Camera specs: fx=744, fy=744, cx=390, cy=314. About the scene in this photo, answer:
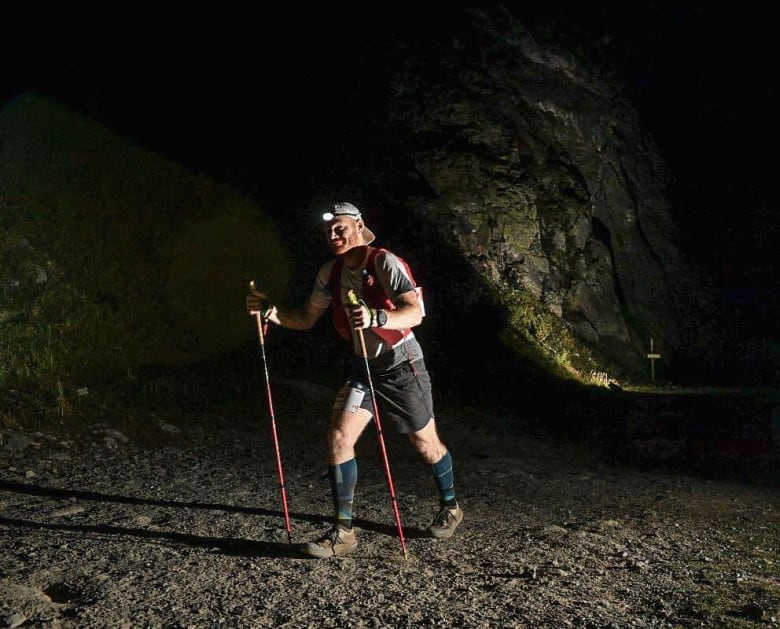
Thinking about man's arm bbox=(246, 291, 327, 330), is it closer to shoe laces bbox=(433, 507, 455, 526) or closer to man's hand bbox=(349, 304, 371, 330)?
man's hand bbox=(349, 304, 371, 330)

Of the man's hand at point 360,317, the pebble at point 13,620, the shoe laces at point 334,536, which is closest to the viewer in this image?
the pebble at point 13,620

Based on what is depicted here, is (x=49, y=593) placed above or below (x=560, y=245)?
below

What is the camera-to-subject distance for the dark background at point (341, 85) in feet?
63.5

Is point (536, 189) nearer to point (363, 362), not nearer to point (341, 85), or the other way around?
point (341, 85)

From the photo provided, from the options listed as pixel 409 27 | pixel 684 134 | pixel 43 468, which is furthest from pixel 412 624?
pixel 684 134

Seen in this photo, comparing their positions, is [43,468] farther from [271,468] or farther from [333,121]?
[333,121]

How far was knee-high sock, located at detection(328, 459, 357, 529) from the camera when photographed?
5.32 m

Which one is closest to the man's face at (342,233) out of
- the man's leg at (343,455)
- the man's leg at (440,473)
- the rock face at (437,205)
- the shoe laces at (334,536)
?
the man's leg at (343,455)

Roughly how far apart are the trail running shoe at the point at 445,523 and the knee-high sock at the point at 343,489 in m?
0.70

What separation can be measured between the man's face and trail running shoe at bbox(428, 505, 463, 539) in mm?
2159

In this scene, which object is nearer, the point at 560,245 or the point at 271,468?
the point at 271,468

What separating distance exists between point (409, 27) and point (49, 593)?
16.9m

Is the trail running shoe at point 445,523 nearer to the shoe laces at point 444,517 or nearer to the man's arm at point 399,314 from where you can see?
the shoe laces at point 444,517

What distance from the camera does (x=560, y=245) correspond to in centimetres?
1698
